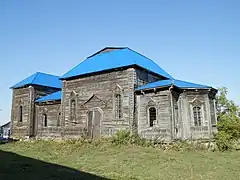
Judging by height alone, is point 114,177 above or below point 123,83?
below

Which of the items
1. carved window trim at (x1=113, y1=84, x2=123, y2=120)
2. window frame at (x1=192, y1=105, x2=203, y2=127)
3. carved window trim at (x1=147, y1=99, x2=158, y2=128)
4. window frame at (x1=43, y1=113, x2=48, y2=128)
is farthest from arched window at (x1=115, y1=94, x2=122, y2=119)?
window frame at (x1=43, y1=113, x2=48, y2=128)

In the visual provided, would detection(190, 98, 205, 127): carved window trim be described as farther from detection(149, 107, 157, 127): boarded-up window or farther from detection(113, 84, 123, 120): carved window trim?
detection(113, 84, 123, 120): carved window trim

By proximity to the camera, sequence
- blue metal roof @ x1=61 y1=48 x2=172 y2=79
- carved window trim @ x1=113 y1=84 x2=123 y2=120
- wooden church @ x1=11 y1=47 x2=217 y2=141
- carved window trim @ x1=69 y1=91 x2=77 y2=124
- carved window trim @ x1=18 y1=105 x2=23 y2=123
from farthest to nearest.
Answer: carved window trim @ x1=18 y1=105 x2=23 y2=123, carved window trim @ x1=69 y1=91 x2=77 y2=124, blue metal roof @ x1=61 y1=48 x2=172 y2=79, carved window trim @ x1=113 y1=84 x2=123 y2=120, wooden church @ x1=11 y1=47 x2=217 y2=141

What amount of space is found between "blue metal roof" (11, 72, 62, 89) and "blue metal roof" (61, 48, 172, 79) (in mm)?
7508

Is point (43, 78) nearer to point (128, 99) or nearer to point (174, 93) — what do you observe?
point (128, 99)

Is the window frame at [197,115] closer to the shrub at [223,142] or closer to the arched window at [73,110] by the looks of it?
the shrub at [223,142]

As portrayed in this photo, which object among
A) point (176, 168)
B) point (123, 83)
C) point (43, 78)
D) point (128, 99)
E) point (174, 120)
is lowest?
point (176, 168)

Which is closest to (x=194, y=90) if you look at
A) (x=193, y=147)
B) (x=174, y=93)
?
(x=174, y=93)

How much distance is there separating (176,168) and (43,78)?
83.3 feet

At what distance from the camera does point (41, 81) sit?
3164 cm

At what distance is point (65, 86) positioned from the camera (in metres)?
25.2

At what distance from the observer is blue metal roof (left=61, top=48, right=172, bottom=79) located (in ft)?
72.2

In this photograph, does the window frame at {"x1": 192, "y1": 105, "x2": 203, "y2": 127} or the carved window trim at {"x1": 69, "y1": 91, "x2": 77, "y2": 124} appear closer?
the window frame at {"x1": 192, "y1": 105, "x2": 203, "y2": 127}

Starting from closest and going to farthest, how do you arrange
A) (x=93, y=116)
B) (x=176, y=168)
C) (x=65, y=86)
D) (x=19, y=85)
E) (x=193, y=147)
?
1. (x=176, y=168)
2. (x=193, y=147)
3. (x=93, y=116)
4. (x=65, y=86)
5. (x=19, y=85)
